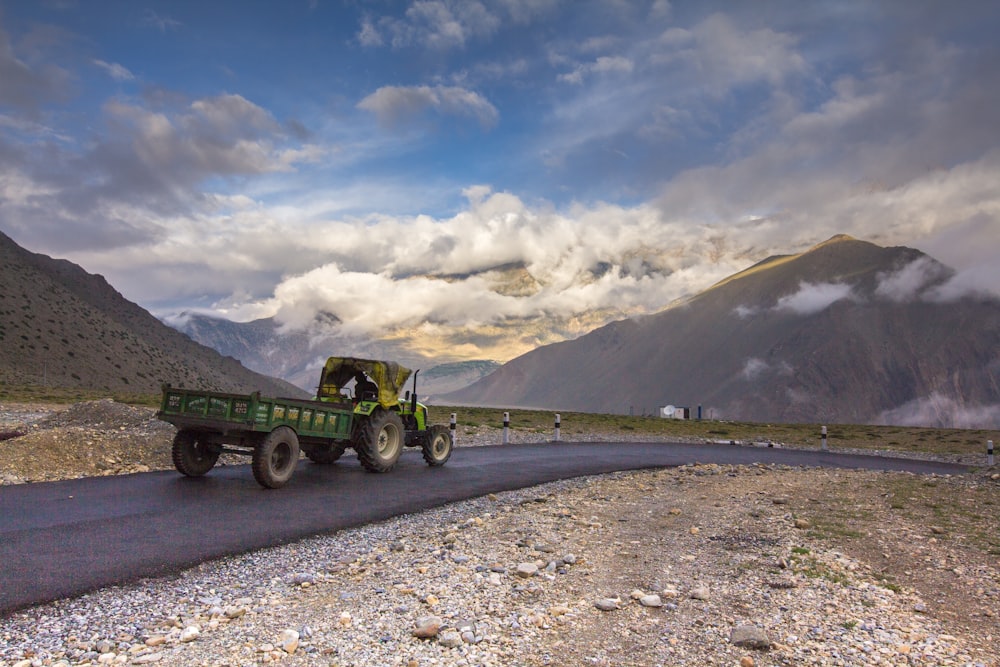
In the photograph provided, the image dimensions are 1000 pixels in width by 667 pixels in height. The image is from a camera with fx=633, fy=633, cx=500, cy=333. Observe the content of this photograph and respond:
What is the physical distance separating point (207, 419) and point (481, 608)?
8.56 meters

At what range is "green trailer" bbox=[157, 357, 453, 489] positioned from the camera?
1244cm

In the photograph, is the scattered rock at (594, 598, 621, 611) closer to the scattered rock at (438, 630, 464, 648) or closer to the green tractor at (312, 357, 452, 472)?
the scattered rock at (438, 630, 464, 648)

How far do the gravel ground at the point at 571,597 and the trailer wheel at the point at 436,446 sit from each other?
5.21m

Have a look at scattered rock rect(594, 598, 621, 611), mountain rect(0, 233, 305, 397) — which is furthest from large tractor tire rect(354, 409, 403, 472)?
mountain rect(0, 233, 305, 397)

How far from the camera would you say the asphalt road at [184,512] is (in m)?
6.89

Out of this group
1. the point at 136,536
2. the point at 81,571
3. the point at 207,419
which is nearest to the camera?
the point at 81,571

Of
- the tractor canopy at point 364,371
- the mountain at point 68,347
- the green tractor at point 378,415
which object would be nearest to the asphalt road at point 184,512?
the green tractor at point 378,415

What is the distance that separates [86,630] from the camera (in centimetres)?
527

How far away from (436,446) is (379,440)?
1977 mm

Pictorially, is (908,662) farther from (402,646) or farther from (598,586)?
(402,646)

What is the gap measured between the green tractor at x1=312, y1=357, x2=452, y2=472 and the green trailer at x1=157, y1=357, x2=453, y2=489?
2cm

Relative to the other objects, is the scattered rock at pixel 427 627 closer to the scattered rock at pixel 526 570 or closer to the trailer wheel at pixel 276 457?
the scattered rock at pixel 526 570

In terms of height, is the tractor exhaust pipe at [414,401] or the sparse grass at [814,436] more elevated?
the tractor exhaust pipe at [414,401]

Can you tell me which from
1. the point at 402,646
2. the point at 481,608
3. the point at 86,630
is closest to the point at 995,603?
the point at 481,608
